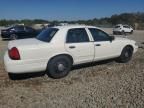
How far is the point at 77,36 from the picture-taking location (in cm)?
835

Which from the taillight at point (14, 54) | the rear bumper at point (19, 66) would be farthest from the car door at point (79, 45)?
the taillight at point (14, 54)

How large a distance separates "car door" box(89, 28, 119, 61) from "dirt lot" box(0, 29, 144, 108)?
1.51 feet

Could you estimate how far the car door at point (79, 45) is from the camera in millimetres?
8102

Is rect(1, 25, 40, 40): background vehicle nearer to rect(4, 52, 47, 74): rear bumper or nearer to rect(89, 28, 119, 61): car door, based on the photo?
rect(89, 28, 119, 61): car door

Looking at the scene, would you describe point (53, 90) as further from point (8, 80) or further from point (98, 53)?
point (98, 53)

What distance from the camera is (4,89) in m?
6.81

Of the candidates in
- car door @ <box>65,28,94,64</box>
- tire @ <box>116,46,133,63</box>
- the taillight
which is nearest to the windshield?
car door @ <box>65,28,94,64</box>

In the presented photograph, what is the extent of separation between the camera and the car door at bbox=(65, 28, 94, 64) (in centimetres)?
810

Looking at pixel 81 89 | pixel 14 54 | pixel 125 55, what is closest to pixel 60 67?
pixel 14 54

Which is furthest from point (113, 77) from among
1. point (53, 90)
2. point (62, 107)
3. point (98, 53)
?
point (62, 107)

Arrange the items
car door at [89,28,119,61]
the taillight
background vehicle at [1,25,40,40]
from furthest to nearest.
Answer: background vehicle at [1,25,40,40] < car door at [89,28,119,61] < the taillight

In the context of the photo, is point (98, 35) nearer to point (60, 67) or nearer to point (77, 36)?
point (77, 36)

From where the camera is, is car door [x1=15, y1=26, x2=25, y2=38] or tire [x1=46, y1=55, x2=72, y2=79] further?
car door [x1=15, y1=26, x2=25, y2=38]

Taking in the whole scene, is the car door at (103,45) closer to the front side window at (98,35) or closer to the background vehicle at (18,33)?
the front side window at (98,35)
